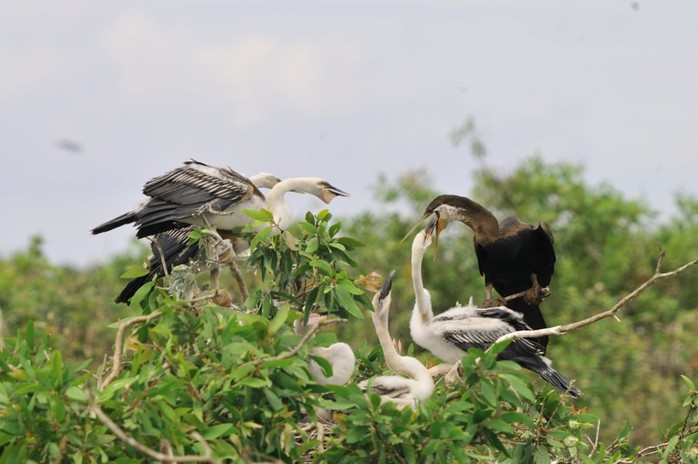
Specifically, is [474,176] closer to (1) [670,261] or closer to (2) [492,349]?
(1) [670,261]

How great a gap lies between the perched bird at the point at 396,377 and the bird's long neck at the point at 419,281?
0.74ft

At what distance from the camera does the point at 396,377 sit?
16.2 feet

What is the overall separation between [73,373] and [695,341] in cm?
895

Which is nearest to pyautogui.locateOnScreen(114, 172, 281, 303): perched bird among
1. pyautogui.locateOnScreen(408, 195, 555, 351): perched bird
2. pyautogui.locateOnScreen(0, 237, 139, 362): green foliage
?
pyautogui.locateOnScreen(408, 195, 555, 351): perched bird

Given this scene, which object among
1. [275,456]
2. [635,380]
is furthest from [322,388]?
[635,380]

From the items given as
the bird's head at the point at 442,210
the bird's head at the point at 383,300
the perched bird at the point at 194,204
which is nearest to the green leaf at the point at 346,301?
the bird's head at the point at 383,300

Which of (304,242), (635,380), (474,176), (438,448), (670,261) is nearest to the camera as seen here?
(438,448)

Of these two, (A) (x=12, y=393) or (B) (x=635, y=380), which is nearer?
(A) (x=12, y=393)

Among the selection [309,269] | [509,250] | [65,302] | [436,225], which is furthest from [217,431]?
[65,302]

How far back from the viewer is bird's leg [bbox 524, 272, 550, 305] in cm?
651

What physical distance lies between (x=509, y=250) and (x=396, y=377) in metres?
1.60

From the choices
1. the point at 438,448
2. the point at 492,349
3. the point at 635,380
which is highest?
the point at 492,349

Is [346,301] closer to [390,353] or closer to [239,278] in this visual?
[390,353]

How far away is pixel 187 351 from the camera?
14.1 ft
